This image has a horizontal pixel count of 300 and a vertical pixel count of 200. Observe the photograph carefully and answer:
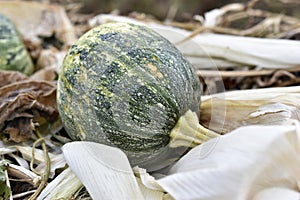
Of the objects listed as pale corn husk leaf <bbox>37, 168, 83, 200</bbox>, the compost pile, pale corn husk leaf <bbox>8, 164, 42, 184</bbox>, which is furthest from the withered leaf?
pale corn husk leaf <bbox>37, 168, 83, 200</bbox>

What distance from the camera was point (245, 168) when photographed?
0.92m

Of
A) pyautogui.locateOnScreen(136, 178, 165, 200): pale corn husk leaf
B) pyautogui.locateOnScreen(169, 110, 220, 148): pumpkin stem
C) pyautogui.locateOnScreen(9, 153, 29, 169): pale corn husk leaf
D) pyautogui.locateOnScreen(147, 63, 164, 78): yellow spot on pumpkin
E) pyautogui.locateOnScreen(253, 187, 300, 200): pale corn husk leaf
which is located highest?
pyautogui.locateOnScreen(147, 63, 164, 78): yellow spot on pumpkin

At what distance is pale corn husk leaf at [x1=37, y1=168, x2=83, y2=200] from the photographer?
3.72 ft

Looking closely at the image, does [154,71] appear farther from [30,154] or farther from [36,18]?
[36,18]

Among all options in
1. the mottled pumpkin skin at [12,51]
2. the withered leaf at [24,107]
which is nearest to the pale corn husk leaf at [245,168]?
the withered leaf at [24,107]

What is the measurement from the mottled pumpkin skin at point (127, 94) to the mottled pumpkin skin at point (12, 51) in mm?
515

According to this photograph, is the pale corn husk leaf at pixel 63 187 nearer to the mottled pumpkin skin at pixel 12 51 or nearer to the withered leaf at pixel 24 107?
the withered leaf at pixel 24 107

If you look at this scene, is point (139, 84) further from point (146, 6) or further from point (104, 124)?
point (146, 6)

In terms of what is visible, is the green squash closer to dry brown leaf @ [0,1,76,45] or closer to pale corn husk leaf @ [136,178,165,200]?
pale corn husk leaf @ [136,178,165,200]

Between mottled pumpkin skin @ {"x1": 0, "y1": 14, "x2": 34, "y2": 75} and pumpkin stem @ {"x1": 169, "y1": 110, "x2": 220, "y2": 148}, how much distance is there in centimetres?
74

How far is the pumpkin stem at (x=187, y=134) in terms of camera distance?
1139mm

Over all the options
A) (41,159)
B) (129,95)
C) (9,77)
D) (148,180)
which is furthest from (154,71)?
(9,77)

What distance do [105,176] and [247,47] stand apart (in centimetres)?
79

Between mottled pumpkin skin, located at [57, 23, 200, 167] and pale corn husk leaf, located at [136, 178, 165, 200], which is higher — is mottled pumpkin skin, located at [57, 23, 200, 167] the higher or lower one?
the higher one
